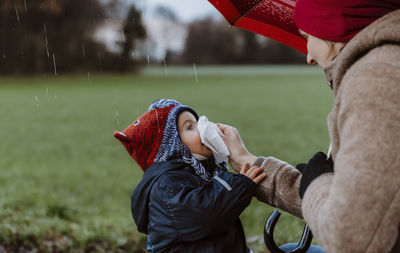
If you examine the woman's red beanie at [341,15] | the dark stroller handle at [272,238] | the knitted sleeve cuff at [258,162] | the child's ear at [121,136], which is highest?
the woman's red beanie at [341,15]

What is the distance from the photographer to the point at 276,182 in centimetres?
197

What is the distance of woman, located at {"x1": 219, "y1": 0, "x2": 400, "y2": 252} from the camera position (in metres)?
1.17

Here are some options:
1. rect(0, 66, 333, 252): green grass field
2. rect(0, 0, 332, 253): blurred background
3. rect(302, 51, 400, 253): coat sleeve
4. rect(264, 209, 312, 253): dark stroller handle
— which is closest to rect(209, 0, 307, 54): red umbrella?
rect(0, 0, 332, 253): blurred background

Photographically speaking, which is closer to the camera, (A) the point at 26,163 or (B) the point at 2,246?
(B) the point at 2,246

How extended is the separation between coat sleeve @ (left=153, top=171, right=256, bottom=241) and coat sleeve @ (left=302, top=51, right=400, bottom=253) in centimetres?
68

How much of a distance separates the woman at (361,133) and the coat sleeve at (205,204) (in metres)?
0.51

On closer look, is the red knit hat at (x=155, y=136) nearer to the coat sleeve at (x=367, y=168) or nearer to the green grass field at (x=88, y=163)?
the coat sleeve at (x=367, y=168)

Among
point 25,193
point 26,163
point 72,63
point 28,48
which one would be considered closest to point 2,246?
point 25,193

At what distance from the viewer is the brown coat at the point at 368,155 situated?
1163 mm

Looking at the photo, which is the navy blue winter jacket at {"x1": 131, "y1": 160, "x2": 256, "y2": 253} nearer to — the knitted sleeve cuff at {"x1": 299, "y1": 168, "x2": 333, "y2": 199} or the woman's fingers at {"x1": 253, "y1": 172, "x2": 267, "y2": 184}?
the woman's fingers at {"x1": 253, "y1": 172, "x2": 267, "y2": 184}

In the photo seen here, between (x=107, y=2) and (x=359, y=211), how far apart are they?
160 ft

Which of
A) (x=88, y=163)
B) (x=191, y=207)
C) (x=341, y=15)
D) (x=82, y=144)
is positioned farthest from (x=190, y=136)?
(x=82, y=144)

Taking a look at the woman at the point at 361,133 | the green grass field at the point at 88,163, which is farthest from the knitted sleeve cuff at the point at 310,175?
the green grass field at the point at 88,163

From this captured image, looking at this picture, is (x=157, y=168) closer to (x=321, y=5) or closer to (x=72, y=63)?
(x=321, y=5)
